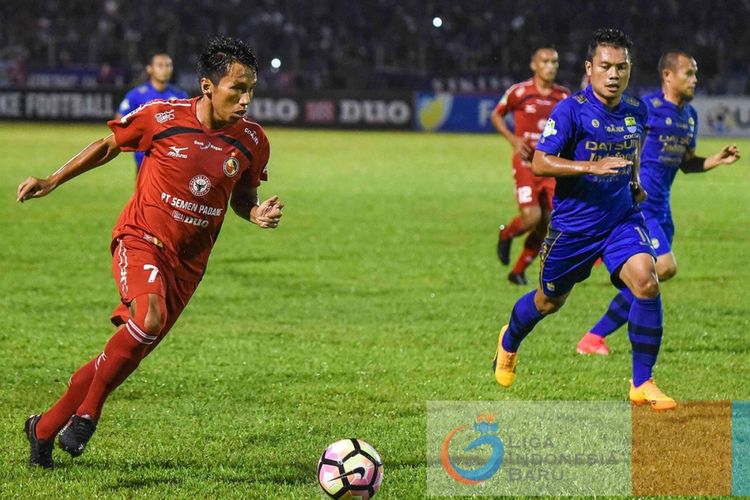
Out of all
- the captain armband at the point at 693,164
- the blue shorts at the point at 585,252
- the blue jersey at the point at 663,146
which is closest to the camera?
the blue shorts at the point at 585,252

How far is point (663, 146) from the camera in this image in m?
8.82

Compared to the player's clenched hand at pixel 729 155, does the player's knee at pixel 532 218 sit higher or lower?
lower

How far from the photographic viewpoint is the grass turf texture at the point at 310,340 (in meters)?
5.80

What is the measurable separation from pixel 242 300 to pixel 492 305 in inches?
90.5

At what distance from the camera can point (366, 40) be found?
136ft

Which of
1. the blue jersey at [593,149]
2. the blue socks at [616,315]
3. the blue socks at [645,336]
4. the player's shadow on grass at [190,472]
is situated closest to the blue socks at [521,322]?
the blue jersey at [593,149]

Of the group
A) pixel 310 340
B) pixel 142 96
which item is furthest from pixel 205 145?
pixel 142 96

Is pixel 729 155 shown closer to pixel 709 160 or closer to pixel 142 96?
pixel 709 160

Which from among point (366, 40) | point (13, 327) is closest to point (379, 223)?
point (13, 327)

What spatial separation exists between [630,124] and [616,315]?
1.90 metres

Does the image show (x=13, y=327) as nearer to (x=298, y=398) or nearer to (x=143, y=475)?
(x=298, y=398)

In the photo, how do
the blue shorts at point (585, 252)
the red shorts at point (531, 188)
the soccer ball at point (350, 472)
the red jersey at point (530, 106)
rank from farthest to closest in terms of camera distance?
1. the red jersey at point (530, 106)
2. the red shorts at point (531, 188)
3. the blue shorts at point (585, 252)
4. the soccer ball at point (350, 472)

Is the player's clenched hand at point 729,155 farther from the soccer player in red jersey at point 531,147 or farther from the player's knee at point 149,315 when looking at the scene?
the player's knee at point 149,315

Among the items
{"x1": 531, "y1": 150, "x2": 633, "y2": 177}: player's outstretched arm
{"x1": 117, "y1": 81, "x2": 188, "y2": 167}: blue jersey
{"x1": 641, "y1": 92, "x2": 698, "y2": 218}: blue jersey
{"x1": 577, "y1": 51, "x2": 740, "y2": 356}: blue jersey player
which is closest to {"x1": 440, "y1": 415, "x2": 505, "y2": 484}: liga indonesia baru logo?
{"x1": 531, "y1": 150, "x2": 633, "y2": 177}: player's outstretched arm
